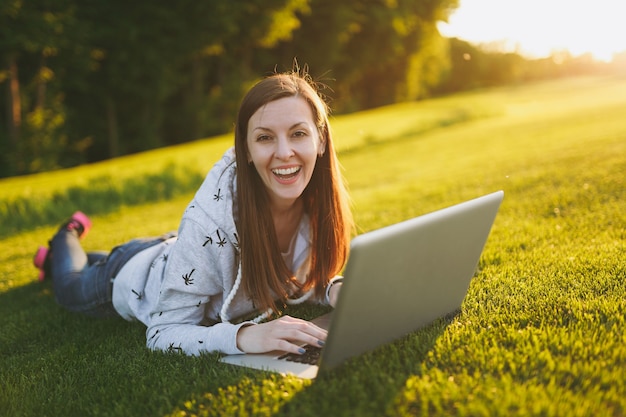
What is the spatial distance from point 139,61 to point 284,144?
64.1ft

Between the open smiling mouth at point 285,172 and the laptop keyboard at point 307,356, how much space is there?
A: 31.8 inches

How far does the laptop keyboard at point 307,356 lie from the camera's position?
7.48 feet

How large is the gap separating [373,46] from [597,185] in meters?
31.1

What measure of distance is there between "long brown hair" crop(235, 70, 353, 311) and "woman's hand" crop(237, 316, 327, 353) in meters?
0.39

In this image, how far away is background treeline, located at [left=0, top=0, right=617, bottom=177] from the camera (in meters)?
17.1

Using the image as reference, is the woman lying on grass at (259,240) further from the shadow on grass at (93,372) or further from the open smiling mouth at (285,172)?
the shadow on grass at (93,372)

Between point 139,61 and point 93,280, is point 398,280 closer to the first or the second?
point 93,280

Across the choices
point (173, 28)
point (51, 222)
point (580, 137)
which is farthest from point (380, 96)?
point (51, 222)

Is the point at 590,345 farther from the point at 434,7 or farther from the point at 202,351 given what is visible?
the point at 434,7

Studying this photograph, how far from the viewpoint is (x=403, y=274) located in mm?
1954

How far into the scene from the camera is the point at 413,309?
225 centimetres

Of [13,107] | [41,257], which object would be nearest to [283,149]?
[41,257]

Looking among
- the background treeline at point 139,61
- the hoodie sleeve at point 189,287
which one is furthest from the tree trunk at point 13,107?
the hoodie sleeve at point 189,287

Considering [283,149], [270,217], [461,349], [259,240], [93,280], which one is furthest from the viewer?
[93,280]
